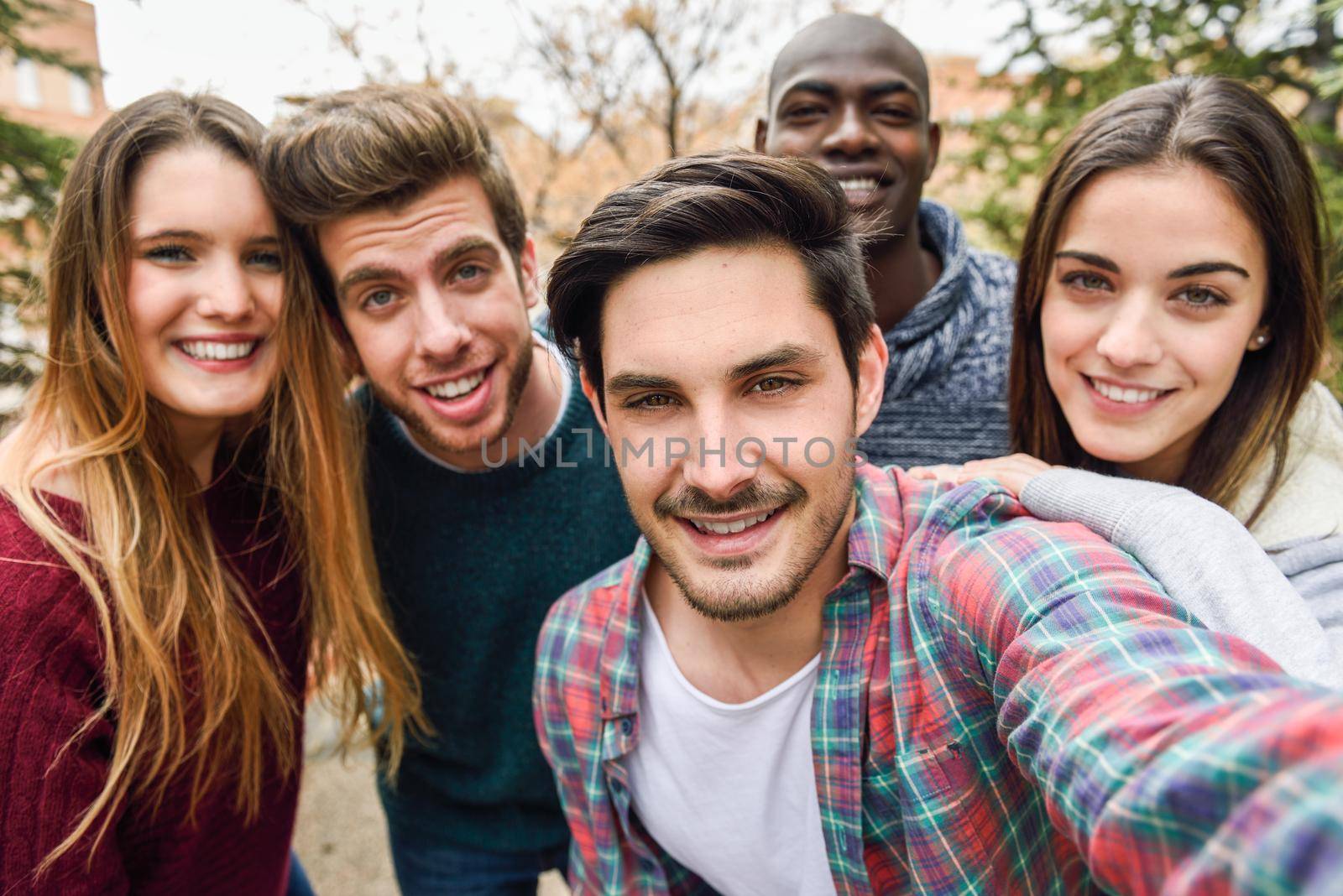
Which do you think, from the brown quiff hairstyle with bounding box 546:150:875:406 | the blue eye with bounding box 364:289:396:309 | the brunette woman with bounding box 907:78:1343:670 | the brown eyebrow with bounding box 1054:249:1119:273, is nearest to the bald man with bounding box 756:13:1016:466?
the brunette woman with bounding box 907:78:1343:670

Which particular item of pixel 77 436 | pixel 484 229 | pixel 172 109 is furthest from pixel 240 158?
pixel 77 436

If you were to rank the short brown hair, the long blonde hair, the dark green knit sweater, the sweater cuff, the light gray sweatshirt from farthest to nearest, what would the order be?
the dark green knit sweater
the short brown hair
the long blonde hair
the sweater cuff
the light gray sweatshirt

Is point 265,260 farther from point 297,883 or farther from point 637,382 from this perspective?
point 297,883

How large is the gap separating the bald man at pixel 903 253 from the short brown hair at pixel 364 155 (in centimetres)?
103

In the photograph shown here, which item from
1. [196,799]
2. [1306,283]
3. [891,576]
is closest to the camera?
[891,576]

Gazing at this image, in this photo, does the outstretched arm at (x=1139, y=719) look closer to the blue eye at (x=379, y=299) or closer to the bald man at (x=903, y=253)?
the bald man at (x=903, y=253)

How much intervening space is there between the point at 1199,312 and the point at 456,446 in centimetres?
194

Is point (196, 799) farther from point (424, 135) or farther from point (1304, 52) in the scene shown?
point (1304, 52)

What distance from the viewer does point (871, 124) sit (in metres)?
2.88

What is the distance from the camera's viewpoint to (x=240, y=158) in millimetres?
2162

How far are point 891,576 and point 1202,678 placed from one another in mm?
717

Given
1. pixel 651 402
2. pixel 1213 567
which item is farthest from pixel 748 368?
pixel 1213 567

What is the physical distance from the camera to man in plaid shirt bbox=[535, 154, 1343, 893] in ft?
4.49

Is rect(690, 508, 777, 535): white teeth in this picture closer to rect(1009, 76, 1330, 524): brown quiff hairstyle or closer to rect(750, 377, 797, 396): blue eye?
rect(750, 377, 797, 396): blue eye
